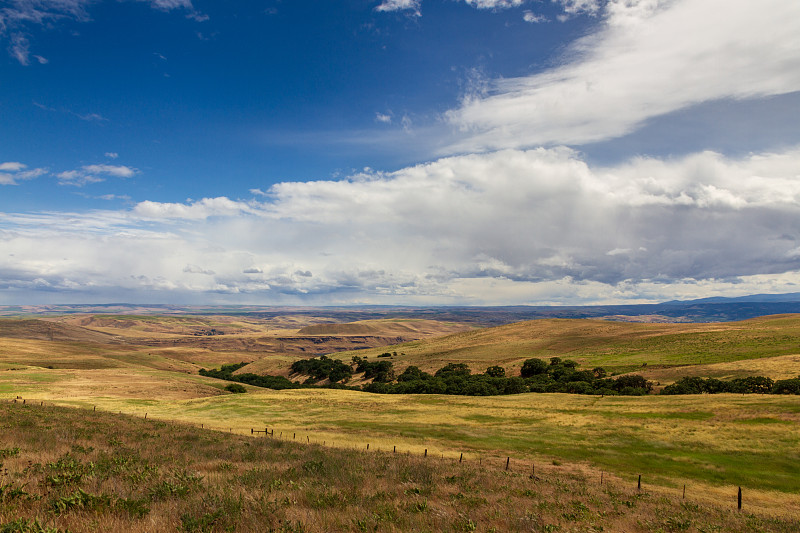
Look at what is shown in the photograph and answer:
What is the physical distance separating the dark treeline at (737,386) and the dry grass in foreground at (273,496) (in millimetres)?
40458

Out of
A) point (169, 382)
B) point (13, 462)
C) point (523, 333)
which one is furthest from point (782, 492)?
point (523, 333)

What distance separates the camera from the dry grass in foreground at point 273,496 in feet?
27.3

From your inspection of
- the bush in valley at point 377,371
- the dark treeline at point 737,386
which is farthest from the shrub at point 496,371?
the dark treeline at point 737,386

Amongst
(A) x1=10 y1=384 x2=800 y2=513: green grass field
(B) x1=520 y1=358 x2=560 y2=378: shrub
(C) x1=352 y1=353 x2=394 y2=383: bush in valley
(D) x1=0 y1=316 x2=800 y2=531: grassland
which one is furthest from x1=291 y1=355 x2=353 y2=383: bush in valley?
(A) x1=10 y1=384 x2=800 y2=513: green grass field

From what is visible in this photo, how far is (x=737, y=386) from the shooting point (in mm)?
52156

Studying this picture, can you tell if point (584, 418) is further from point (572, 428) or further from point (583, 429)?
point (583, 429)

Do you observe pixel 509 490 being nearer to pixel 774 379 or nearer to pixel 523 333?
pixel 774 379

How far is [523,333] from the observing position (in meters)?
144

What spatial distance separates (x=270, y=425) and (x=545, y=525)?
39.5 metres

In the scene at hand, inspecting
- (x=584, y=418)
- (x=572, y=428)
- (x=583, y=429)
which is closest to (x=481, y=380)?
(x=584, y=418)

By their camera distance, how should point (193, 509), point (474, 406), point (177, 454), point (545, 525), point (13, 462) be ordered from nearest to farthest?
point (193, 509) < point (545, 525) < point (13, 462) < point (177, 454) < point (474, 406)

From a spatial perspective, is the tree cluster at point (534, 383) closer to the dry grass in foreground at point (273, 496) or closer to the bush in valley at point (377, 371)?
the bush in valley at point (377, 371)

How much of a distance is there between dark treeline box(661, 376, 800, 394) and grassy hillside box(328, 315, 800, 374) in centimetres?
1874

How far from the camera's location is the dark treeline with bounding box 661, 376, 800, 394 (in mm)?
47344
